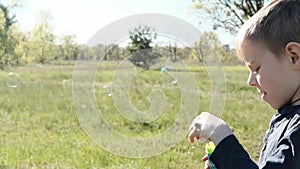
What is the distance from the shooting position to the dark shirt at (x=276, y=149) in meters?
0.75

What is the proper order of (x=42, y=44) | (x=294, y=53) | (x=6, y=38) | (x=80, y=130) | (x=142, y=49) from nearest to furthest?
(x=294, y=53)
(x=142, y=49)
(x=80, y=130)
(x=6, y=38)
(x=42, y=44)

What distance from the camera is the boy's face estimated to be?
797 millimetres

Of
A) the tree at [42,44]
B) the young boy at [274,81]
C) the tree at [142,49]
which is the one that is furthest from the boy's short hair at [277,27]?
the tree at [42,44]

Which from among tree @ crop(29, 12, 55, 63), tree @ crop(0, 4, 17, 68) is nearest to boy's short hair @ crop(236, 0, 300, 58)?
tree @ crop(0, 4, 17, 68)

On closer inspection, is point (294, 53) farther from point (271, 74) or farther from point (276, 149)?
point (276, 149)

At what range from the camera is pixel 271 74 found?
80 cm

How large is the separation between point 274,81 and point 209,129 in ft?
0.46

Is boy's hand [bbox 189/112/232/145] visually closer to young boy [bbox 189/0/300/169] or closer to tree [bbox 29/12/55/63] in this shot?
young boy [bbox 189/0/300/169]

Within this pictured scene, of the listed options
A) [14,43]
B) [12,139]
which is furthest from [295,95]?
[14,43]

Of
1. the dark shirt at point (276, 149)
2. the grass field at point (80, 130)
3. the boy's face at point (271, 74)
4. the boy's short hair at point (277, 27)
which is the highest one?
the boy's short hair at point (277, 27)

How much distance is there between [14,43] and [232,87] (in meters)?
15.3

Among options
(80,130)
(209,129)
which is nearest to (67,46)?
(80,130)

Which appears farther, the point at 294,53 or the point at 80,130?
the point at 80,130

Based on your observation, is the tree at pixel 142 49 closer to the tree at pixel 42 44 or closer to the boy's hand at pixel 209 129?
the boy's hand at pixel 209 129
